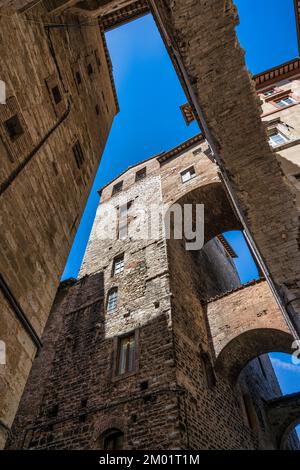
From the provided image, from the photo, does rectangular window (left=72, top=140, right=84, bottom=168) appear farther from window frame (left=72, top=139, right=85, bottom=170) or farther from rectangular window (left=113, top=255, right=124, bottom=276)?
rectangular window (left=113, top=255, right=124, bottom=276)

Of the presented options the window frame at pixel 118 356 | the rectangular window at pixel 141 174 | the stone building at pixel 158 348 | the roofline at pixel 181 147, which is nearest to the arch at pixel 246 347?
the stone building at pixel 158 348

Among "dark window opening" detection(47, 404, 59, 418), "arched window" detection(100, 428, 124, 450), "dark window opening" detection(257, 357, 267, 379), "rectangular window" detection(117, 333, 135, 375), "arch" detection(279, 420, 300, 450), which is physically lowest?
"arch" detection(279, 420, 300, 450)

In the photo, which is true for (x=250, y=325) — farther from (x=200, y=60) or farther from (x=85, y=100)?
(x=85, y=100)

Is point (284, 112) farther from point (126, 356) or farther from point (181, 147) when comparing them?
point (126, 356)

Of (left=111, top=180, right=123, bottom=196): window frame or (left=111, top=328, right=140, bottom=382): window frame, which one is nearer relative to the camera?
(left=111, top=328, right=140, bottom=382): window frame

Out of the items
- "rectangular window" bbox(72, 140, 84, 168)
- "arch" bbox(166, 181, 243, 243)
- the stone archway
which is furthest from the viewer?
"arch" bbox(166, 181, 243, 243)

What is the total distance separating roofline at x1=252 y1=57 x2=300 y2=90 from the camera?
1465 centimetres

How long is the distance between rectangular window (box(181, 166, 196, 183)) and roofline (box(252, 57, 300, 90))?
16.5 ft

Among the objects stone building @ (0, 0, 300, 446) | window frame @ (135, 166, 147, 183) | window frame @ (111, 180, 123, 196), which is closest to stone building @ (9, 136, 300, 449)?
window frame @ (135, 166, 147, 183)

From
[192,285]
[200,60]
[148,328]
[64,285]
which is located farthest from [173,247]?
[200,60]

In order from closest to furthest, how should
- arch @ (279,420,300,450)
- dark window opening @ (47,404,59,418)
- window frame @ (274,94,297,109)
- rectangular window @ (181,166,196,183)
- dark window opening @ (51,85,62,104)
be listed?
dark window opening @ (51,85,62,104)
dark window opening @ (47,404,59,418)
window frame @ (274,94,297,109)
arch @ (279,420,300,450)
rectangular window @ (181,166,196,183)

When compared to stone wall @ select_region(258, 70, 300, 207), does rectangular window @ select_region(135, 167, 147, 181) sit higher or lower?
lower

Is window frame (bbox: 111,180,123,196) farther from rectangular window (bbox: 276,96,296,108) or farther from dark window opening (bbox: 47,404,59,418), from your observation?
dark window opening (bbox: 47,404,59,418)

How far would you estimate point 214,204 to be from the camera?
13.9 m
